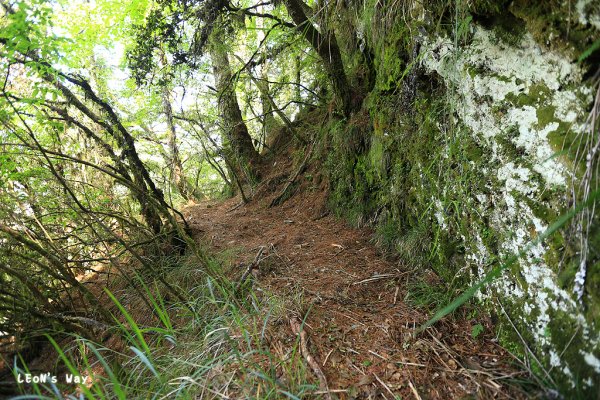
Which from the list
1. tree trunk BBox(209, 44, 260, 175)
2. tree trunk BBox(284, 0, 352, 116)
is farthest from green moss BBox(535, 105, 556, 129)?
tree trunk BBox(209, 44, 260, 175)

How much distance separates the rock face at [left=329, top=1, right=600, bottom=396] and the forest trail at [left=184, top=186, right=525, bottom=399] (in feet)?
0.68

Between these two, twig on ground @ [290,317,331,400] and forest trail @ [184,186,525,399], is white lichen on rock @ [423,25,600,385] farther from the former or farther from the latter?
twig on ground @ [290,317,331,400]

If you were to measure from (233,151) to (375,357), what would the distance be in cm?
589

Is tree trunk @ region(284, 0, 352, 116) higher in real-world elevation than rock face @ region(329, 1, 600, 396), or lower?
higher

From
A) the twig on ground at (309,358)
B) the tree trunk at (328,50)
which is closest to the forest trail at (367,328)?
the twig on ground at (309,358)

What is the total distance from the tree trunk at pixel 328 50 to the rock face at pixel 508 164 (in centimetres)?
110

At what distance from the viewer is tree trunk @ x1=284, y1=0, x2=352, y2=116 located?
3727mm

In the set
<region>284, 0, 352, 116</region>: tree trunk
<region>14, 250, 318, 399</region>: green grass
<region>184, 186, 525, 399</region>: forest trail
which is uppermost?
<region>284, 0, 352, 116</region>: tree trunk

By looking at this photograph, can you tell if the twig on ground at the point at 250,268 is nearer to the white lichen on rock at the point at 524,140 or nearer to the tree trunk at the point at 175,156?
the white lichen on rock at the point at 524,140

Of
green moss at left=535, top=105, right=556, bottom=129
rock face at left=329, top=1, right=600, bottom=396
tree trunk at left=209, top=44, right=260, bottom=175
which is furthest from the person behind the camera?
tree trunk at left=209, top=44, right=260, bottom=175

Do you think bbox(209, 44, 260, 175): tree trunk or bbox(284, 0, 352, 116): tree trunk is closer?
bbox(284, 0, 352, 116): tree trunk

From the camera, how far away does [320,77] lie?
5078 millimetres

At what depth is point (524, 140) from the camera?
1.60 m

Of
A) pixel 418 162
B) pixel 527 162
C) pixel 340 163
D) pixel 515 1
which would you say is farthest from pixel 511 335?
pixel 340 163
